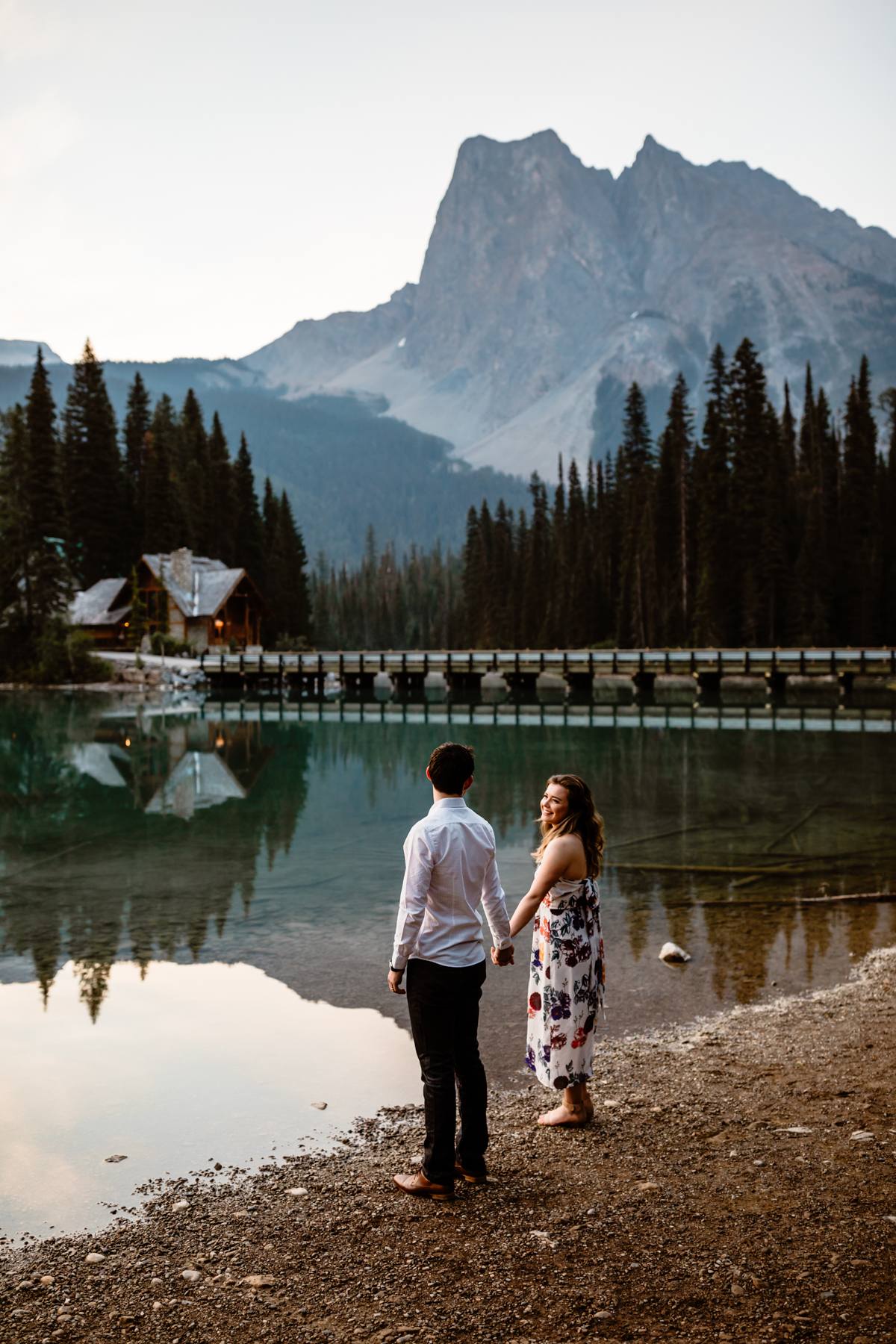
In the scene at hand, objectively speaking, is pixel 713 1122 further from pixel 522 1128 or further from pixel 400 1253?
pixel 400 1253

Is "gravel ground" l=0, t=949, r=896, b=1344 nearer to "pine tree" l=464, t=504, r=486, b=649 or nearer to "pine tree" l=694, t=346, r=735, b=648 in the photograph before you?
"pine tree" l=694, t=346, r=735, b=648

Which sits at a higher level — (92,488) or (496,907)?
(92,488)

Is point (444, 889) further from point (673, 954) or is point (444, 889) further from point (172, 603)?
point (172, 603)

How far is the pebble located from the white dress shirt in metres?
5.53

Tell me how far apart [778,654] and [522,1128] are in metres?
53.8

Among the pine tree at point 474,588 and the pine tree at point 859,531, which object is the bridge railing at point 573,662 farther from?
the pine tree at point 474,588

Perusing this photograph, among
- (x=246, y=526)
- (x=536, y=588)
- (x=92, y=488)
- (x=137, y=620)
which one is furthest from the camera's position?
(x=536, y=588)

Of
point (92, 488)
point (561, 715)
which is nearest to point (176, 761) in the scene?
point (561, 715)

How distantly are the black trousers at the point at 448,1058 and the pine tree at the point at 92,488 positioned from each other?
83.8 m

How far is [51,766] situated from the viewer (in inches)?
1161

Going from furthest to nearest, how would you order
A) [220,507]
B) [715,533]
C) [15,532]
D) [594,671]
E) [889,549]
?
[220,507] < [889,549] < [715,533] < [15,532] < [594,671]

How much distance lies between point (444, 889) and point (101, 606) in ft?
256

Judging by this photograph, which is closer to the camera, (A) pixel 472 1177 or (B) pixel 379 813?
(A) pixel 472 1177

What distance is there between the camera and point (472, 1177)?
17.3 feet
